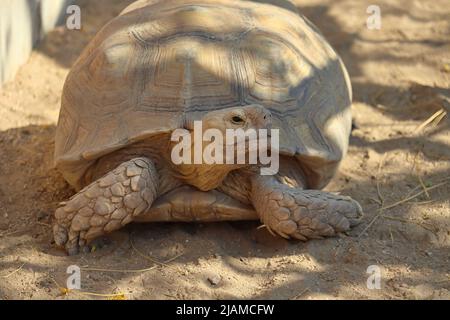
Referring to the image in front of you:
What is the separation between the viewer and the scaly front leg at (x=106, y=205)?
13.6 ft

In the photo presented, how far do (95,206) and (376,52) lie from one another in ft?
11.0

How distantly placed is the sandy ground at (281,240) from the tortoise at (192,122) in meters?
0.17

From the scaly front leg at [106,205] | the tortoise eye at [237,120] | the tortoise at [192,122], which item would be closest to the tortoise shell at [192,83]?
the tortoise at [192,122]

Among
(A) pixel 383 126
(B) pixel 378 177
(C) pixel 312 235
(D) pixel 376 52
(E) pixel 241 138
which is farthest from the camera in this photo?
(D) pixel 376 52

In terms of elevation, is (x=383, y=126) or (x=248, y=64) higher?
(x=248, y=64)

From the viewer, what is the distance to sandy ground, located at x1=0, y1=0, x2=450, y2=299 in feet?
12.8

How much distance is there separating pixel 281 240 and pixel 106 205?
3.24 ft

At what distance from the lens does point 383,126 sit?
5.73 m

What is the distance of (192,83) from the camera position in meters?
4.32

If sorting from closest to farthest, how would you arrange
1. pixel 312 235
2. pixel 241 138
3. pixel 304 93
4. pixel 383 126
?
pixel 241 138, pixel 312 235, pixel 304 93, pixel 383 126

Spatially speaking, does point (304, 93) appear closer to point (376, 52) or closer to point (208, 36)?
point (208, 36)

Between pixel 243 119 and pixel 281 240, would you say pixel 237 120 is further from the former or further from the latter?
pixel 281 240

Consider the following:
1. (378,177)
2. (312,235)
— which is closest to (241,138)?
(312,235)

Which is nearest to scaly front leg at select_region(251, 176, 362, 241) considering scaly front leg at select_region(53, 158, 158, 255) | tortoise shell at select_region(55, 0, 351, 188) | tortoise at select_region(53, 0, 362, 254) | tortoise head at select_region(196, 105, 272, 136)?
tortoise at select_region(53, 0, 362, 254)
